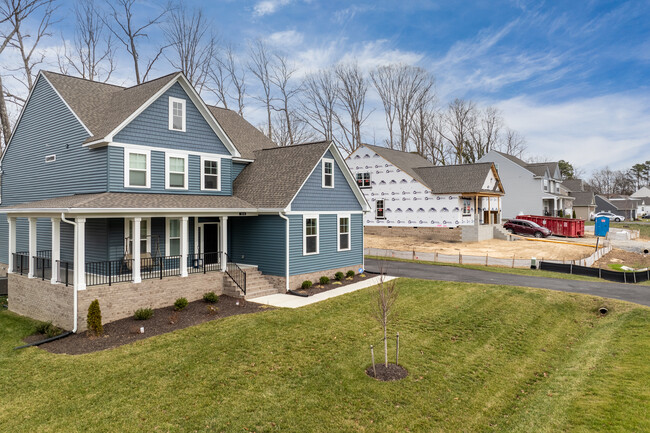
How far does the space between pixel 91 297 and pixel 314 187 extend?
10.3 meters

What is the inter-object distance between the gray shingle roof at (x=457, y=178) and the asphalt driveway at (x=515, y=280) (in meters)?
13.7

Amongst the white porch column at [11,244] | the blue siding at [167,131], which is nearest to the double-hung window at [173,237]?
the blue siding at [167,131]

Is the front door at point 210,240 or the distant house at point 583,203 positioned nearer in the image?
the front door at point 210,240

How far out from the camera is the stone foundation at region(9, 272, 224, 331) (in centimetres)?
1301

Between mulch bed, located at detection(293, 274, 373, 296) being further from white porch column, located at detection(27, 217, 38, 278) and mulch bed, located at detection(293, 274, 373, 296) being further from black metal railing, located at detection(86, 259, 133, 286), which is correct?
white porch column, located at detection(27, 217, 38, 278)

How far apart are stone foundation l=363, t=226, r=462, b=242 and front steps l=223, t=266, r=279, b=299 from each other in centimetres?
2298

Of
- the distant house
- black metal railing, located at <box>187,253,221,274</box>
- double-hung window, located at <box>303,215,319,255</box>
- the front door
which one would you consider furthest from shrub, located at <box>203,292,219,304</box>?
the distant house

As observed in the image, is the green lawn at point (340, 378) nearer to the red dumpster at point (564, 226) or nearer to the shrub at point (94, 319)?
the shrub at point (94, 319)

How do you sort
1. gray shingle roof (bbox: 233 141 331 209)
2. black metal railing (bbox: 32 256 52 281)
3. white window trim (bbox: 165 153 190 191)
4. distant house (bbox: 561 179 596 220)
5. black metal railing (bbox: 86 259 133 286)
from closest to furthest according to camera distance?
black metal railing (bbox: 86 259 133 286) < black metal railing (bbox: 32 256 52 281) < white window trim (bbox: 165 153 190 191) < gray shingle roof (bbox: 233 141 331 209) < distant house (bbox: 561 179 596 220)

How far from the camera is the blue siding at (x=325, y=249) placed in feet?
59.1

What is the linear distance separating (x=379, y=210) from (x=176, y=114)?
2654cm

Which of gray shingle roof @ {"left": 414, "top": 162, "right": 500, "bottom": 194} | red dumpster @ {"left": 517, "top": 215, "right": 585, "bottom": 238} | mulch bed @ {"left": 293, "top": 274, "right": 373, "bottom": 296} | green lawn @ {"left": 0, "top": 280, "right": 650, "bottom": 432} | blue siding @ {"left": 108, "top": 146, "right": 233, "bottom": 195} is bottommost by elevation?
green lawn @ {"left": 0, "top": 280, "right": 650, "bottom": 432}

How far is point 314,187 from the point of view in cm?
1908

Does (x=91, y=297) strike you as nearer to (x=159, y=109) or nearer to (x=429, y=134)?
(x=159, y=109)
